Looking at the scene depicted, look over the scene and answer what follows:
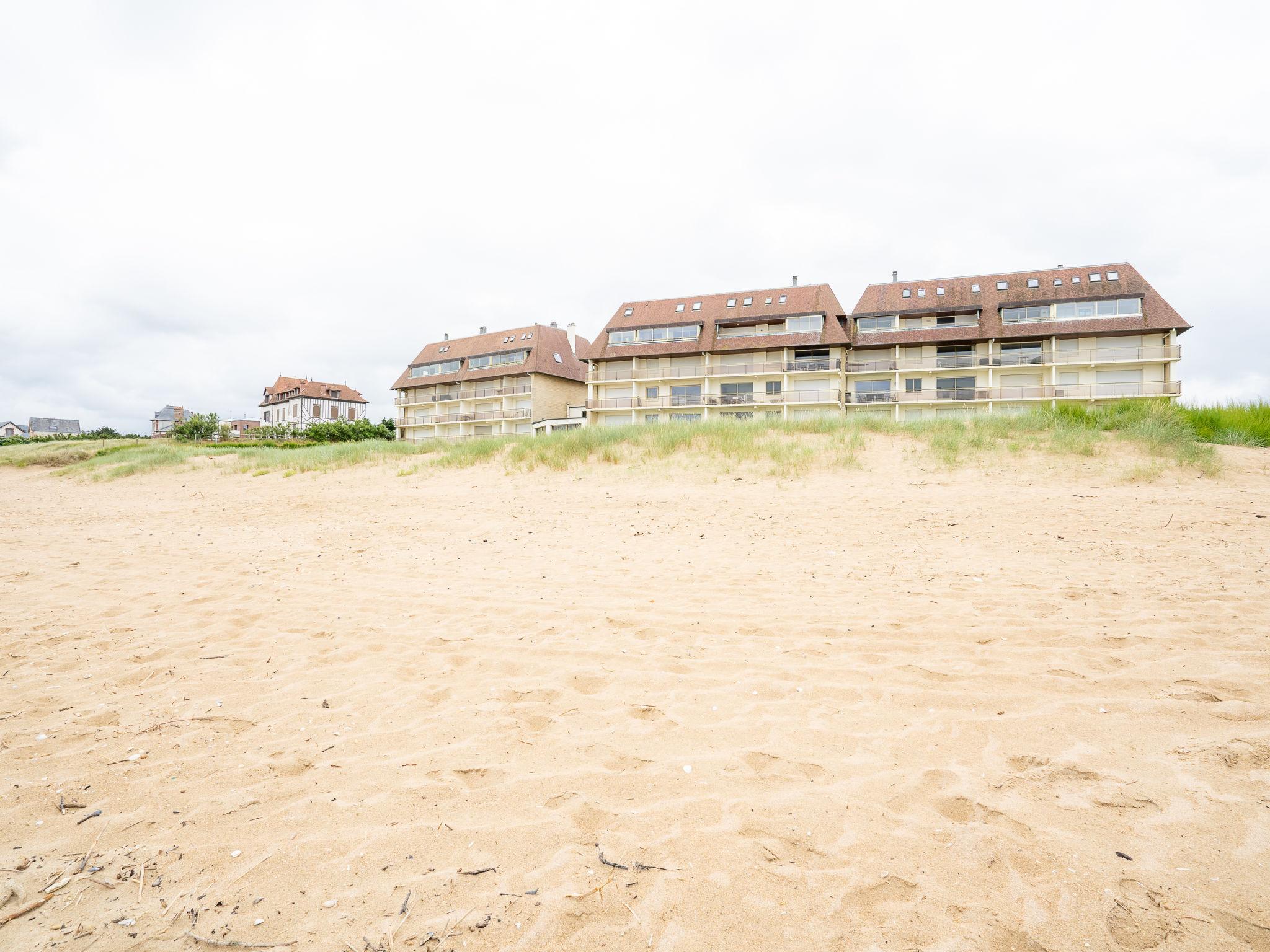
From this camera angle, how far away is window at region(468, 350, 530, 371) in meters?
48.8

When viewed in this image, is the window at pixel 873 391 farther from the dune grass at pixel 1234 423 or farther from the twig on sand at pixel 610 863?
the twig on sand at pixel 610 863

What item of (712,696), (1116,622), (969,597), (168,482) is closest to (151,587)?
(712,696)

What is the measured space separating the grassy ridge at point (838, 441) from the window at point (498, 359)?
29839 mm

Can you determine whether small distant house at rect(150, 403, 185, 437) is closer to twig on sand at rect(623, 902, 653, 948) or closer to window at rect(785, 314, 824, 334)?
window at rect(785, 314, 824, 334)

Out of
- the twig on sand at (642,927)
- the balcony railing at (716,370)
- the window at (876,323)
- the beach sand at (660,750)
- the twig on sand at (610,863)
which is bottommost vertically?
the twig on sand at (642,927)

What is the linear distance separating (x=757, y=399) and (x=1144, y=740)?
124 feet

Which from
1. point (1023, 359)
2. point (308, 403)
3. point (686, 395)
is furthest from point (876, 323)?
point (308, 403)

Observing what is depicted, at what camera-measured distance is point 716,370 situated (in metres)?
41.3

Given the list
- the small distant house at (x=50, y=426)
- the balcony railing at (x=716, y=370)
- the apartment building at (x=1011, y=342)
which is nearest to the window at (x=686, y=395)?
the balcony railing at (x=716, y=370)

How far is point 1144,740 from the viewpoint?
301cm

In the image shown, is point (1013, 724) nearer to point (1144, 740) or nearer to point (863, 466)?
point (1144, 740)

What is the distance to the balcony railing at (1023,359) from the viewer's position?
3369cm

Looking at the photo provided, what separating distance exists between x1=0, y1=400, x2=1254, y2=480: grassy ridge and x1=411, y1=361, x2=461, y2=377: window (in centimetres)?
3501

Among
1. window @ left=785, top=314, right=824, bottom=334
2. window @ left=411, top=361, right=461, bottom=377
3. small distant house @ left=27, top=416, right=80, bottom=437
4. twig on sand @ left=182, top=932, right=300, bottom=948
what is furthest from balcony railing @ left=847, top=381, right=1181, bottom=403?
small distant house @ left=27, top=416, right=80, bottom=437
